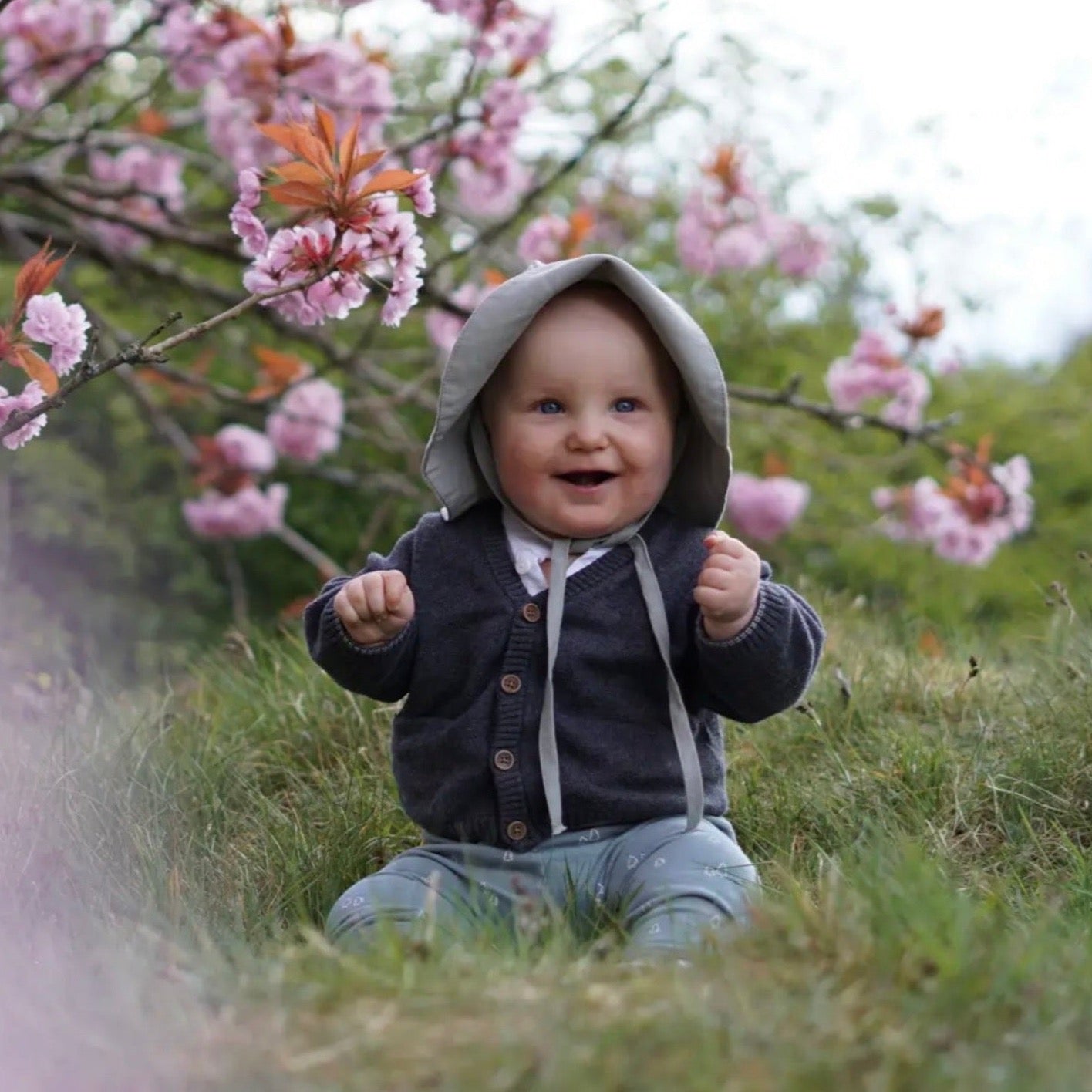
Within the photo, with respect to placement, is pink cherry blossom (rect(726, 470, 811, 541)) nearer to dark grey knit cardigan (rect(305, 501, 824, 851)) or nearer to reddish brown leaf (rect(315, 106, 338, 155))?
dark grey knit cardigan (rect(305, 501, 824, 851))

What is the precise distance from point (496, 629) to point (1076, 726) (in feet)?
3.72

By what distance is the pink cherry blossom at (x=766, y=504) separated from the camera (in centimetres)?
545

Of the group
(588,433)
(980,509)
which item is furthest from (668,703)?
(980,509)

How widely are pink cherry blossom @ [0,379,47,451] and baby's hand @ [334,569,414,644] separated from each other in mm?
553

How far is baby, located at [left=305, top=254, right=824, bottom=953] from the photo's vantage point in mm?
2410

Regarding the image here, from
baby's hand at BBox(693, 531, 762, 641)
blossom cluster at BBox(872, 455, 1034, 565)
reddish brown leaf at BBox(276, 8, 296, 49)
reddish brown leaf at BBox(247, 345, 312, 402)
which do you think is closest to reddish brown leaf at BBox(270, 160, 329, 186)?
baby's hand at BBox(693, 531, 762, 641)

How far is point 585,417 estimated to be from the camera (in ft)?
8.02

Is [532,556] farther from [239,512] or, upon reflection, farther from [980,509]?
[239,512]

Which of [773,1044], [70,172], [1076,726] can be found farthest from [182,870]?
[70,172]

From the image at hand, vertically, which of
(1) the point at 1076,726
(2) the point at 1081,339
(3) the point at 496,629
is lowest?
(2) the point at 1081,339

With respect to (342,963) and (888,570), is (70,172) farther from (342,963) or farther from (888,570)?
(342,963)

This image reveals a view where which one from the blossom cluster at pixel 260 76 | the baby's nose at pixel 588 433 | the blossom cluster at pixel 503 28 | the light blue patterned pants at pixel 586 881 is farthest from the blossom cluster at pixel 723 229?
the light blue patterned pants at pixel 586 881

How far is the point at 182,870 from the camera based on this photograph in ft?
8.30

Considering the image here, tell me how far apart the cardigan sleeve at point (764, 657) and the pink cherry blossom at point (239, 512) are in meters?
3.04
